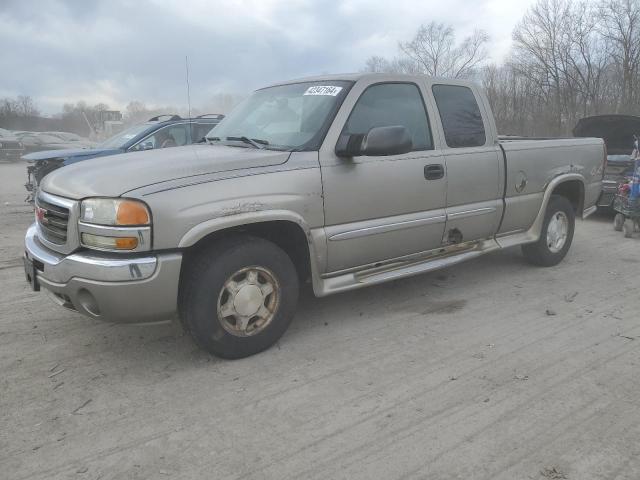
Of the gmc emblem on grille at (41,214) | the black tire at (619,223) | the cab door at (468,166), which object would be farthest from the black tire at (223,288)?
the black tire at (619,223)

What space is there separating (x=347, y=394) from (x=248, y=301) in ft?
2.84

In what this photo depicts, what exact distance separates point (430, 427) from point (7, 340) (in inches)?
119

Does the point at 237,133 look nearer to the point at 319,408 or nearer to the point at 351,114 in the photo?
the point at 351,114

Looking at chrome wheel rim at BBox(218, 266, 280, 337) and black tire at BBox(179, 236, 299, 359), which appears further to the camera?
chrome wheel rim at BBox(218, 266, 280, 337)

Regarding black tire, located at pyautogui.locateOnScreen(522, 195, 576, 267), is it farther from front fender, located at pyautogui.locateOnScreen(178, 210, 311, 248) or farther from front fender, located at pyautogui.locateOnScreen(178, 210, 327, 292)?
front fender, located at pyautogui.locateOnScreen(178, 210, 311, 248)

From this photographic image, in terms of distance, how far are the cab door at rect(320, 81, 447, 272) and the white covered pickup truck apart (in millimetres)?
12

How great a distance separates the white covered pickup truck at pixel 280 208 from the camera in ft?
9.93

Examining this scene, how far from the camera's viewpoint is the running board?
383cm

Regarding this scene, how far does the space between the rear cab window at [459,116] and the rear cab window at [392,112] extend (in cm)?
23

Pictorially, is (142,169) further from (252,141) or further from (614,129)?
(614,129)

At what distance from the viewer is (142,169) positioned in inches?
127

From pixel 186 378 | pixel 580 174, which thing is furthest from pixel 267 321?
pixel 580 174

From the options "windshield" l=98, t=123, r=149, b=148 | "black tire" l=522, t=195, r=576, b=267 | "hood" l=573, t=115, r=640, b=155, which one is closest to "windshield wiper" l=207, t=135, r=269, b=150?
"black tire" l=522, t=195, r=576, b=267

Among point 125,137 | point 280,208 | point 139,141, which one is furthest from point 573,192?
point 125,137
